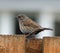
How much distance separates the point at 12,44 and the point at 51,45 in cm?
23

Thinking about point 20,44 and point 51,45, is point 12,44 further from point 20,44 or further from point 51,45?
point 51,45

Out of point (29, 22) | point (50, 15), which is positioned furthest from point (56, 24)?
point (29, 22)

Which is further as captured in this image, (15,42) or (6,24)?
(6,24)

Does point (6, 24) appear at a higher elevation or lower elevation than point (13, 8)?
lower

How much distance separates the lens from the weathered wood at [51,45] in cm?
146

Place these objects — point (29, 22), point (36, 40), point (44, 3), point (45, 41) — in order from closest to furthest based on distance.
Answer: point (45, 41) < point (36, 40) < point (29, 22) < point (44, 3)

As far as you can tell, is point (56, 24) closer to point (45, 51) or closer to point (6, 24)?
point (6, 24)

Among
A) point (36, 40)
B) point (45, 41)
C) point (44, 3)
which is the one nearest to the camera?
point (45, 41)

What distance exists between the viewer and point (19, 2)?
446 centimetres

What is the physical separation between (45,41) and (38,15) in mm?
3127

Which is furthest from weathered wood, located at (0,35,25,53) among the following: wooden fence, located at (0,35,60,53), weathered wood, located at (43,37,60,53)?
weathered wood, located at (43,37,60,53)

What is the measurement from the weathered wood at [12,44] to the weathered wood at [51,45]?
0.42 feet

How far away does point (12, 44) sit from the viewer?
148 centimetres

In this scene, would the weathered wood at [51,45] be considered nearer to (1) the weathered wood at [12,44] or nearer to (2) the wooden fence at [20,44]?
(2) the wooden fence at [20,44]
